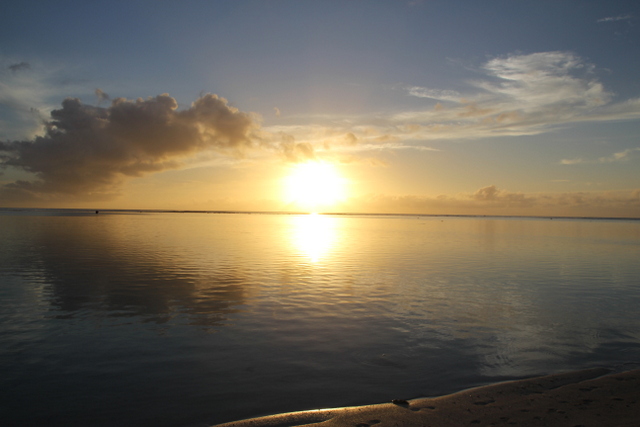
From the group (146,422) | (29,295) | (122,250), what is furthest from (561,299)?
(122,250)

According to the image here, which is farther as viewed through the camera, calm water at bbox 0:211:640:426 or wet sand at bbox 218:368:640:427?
calm water at bbox 0:211:640:426

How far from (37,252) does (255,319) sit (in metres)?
28.3

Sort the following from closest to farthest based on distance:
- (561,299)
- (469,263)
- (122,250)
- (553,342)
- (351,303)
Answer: (553,342), (351,303), (561,299), (469,263), (122,250)

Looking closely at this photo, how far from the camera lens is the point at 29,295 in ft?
55.7

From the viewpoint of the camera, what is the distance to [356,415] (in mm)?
7102

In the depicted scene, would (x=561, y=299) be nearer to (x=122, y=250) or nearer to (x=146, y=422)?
(x=146, y=422)

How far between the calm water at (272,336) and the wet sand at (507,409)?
595 mm

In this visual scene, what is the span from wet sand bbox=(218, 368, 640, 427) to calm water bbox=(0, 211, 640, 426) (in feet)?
1.95

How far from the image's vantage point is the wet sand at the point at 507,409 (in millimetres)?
6832

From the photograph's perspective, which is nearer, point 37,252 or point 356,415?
point 356,415

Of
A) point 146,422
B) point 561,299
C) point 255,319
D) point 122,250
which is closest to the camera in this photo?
point 146,422

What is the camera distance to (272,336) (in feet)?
39.5

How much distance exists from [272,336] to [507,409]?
7.03 m

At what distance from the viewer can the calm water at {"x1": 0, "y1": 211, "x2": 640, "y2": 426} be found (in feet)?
26.5
